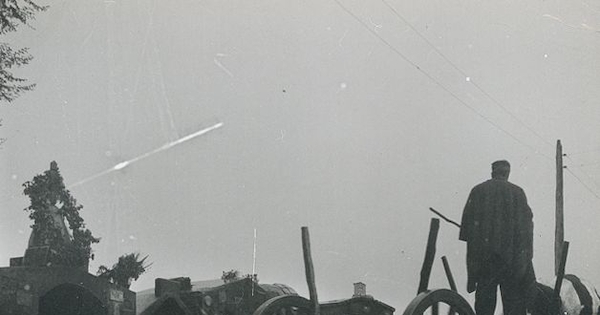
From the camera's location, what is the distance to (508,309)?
8195 millimetres

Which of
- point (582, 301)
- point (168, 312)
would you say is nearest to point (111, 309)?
point (168, 312)

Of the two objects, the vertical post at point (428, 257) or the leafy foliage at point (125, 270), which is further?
the leafy foliage at point (125, 270)

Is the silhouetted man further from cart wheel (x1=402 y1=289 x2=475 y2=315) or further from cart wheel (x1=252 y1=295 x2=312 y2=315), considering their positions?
cart wheel (x1=252 y1=295 x2=312 y2=315)

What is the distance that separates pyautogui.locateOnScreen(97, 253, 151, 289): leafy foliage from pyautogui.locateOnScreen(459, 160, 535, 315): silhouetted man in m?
10.7

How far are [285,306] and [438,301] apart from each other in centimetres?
152

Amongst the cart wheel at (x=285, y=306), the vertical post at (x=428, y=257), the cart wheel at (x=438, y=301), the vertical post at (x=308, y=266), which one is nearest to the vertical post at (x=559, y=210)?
the cart wheel at (x=438, y=301)

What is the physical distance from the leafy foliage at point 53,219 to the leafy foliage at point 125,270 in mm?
798

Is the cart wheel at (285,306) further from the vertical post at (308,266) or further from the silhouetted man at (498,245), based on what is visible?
the silhouetted man at (498,245)

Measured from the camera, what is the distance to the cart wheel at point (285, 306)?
6.56 m

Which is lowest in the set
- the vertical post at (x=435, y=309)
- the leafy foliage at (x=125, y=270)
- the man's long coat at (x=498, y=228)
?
the vertical post at (x=435, y=309)

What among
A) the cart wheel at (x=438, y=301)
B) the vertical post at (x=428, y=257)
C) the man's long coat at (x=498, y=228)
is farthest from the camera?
the man's long coat at (x=498, y=228)

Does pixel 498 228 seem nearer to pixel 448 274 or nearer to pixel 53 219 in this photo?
pixel 448 274

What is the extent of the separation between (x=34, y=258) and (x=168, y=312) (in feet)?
10.7

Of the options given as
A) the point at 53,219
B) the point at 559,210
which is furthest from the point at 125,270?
the point at 559,210
